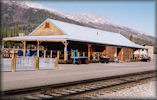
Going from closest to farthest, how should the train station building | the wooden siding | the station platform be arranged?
the station platform → the train station building → the wooden siding

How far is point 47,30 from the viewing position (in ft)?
104

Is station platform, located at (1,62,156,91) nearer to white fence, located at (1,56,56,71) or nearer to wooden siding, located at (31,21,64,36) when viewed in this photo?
white fence, located at (1,56,56,71)

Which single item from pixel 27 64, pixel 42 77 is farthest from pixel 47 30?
→ pixel 42 77

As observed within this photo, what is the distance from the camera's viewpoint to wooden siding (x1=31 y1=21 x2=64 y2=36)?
30017mm

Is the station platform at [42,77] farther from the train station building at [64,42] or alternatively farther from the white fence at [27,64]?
the train station building at [64,42]

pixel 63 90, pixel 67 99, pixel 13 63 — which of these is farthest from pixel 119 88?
pixel 13 63

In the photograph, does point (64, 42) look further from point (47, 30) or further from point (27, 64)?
point (27, 64)

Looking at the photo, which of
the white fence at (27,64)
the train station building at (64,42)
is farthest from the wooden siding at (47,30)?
the white fence at (27,64)

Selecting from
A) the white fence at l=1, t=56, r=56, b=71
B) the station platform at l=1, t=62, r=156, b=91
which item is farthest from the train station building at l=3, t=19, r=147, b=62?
the station platform at l=1, t=62, r=156, b=91

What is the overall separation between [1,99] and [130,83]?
23.1 ft

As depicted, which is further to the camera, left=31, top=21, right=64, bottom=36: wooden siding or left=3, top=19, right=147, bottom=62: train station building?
left=31, top=21, right=64, bottom=36: wooden siding

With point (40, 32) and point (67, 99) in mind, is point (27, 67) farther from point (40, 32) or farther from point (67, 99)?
point (40, 32)

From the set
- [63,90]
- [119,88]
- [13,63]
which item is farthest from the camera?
[13,63]

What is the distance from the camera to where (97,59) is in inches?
1227
